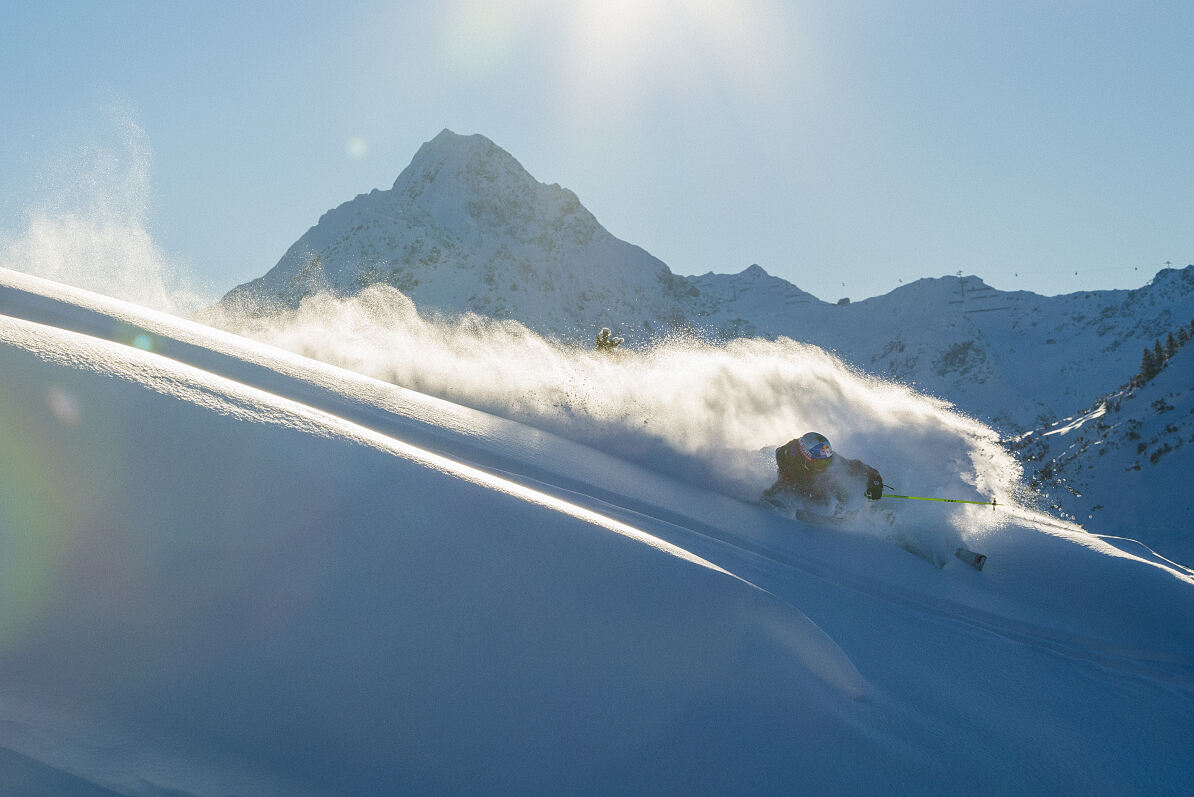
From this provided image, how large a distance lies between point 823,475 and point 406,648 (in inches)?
306

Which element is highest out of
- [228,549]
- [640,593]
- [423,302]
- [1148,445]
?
[423,302]

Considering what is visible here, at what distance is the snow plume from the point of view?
12.2m

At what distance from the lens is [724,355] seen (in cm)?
1781

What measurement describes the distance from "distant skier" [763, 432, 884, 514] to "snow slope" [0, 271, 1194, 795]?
3424 mm

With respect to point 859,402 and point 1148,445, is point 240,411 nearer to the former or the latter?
point 859,402

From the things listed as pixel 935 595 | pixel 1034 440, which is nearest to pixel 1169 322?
pixel 1034 440

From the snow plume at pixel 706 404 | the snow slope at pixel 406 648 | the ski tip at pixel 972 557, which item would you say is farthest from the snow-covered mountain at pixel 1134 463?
the snow slope at pixel 406 648

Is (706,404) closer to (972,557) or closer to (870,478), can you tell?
(870,478)

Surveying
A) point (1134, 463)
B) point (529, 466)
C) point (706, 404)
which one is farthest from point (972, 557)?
point (1134, 463)

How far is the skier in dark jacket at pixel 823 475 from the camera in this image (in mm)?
9562

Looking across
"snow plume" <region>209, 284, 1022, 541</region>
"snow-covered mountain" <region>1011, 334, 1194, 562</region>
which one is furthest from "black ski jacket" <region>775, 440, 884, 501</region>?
"snow-covered mountain" <region>1011, 334, 1194, 562</region>

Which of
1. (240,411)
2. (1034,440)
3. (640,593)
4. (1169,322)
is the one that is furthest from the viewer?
(1169,322)

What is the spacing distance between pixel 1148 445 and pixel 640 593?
25737 mm

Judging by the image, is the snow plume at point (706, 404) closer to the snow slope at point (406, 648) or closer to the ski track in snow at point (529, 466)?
the ski track in snow at point (529, 466)
